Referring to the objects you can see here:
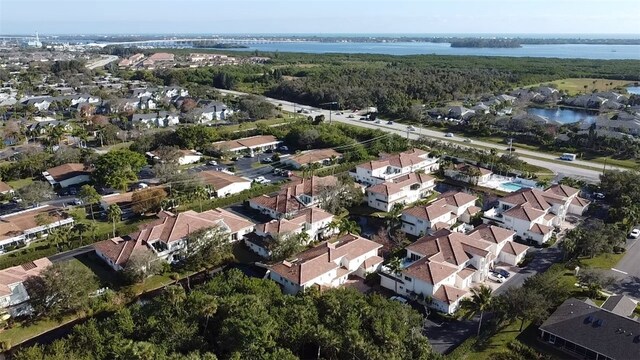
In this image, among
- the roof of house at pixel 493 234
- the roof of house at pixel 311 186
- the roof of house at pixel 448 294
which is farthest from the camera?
the roof of house at pixel 311 186

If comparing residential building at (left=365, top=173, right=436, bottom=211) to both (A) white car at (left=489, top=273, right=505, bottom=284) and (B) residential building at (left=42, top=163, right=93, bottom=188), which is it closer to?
(A) white car at (left=489, top=273, right=505, bottom=284)

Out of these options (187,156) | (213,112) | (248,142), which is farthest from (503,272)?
(213,112)

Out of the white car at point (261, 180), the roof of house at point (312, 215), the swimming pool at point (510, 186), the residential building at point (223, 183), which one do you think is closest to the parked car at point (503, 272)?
the roof of house at point (312, 215)

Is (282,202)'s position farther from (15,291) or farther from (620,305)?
(620,305)

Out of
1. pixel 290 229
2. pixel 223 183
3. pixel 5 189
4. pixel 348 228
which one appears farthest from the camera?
pixel 223 183

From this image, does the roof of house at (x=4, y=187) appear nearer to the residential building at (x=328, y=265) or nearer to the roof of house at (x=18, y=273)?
the roof of house at (x=18, y=273)

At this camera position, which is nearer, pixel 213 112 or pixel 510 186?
pixel 510 186

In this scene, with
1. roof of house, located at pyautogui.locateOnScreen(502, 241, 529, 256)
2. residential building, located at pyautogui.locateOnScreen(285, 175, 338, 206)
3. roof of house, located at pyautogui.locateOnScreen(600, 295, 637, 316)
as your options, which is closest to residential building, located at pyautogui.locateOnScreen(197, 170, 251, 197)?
residential building, located at pyautogui.locateOnScreen(285, 175, 338, 206)
